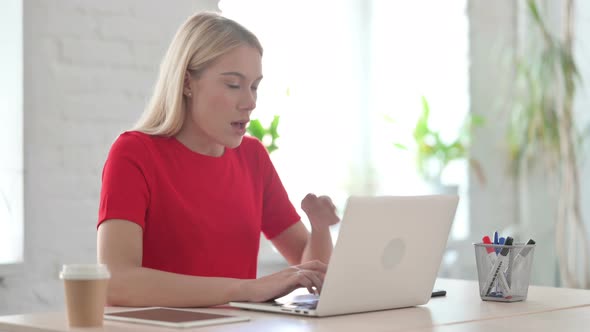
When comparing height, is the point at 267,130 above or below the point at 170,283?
above

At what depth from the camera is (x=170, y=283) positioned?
1.75 meters

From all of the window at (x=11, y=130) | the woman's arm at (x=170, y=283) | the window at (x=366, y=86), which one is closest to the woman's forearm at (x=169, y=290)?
the woman's arm at (x=170, y=283)

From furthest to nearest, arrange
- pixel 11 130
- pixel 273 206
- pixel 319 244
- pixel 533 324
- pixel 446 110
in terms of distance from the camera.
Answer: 1. pixel 446 110
2. pixel 11 130
3. pixel 273 206
4. pixel 319 244
5. pixel 533 324

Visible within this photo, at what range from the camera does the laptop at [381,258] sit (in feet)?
5.08

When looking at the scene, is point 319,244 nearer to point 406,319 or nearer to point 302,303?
point 302,303

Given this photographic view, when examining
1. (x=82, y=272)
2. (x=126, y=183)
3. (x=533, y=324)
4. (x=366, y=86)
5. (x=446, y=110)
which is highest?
(x=366, y=86)

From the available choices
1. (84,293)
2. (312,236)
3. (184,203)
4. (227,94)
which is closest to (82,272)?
(84,293)

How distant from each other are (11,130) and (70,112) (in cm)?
22

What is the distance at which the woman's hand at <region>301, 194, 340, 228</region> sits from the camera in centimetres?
205

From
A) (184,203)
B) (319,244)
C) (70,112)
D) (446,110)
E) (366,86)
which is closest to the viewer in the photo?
(184,203)

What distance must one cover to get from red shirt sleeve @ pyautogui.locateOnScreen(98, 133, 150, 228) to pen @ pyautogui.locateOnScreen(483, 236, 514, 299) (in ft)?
2.54

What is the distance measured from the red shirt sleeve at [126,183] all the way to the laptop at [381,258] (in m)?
0.34

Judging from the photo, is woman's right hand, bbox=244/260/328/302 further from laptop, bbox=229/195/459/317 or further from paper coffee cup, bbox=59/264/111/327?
paper coffee cup, bbox=59/264/111/327

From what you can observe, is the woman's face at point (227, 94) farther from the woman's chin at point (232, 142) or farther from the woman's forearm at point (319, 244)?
the woman's forearm at point (319, 244)
